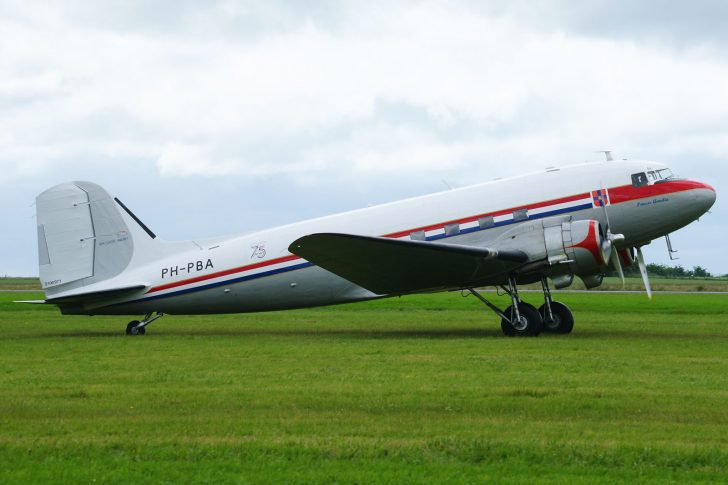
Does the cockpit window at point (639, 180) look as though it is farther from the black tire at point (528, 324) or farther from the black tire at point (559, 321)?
the black tire at point (528, 324)

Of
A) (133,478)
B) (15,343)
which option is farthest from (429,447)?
(15,343)

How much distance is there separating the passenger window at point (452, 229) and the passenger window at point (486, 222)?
0.50 m

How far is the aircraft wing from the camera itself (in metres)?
18.2

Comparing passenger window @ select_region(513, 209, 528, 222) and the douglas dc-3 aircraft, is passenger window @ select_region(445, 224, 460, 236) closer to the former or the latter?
the douglas dc-3 aircraft

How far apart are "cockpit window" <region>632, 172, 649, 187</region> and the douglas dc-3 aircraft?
0.07 ft

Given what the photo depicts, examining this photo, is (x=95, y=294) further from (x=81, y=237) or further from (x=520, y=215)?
(x=520, y=215)

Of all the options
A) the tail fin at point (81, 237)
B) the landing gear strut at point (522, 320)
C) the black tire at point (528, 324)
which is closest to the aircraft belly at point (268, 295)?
the tail fin at point (81, 237)

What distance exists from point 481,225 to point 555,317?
277 centimetres

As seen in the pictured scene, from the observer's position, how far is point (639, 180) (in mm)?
19531

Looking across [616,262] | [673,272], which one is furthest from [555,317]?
[673,272]

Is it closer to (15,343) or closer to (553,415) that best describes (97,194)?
(15,343)

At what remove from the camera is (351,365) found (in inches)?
549

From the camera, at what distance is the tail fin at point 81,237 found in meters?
22.2

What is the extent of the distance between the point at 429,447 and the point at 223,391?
4.14 m
